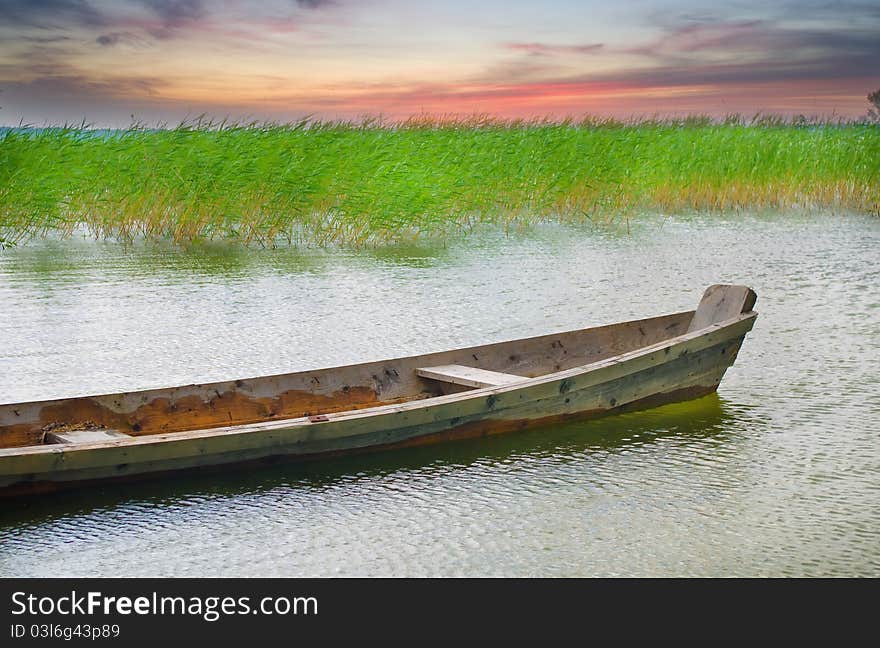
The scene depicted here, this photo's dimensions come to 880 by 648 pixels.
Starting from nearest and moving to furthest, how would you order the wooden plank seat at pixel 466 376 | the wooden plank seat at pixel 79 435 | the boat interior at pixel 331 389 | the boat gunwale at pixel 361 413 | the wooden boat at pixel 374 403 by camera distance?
the boat gunwale at pixel 361 413 < the wooden boat at pixel 374 403 < the wooden plank seat at pixel 79 435 < the boat interior at pixel 331 389 < the wooden plank seat at pixel 466 376

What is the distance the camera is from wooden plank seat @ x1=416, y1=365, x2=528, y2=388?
5.29 metres

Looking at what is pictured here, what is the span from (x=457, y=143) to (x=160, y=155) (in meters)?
3.41

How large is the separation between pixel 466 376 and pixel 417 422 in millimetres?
678

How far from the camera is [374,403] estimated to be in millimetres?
5367

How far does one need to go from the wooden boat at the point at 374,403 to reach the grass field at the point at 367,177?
6.45 metres

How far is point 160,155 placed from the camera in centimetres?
1197

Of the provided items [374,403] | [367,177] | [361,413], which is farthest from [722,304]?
[367,177]

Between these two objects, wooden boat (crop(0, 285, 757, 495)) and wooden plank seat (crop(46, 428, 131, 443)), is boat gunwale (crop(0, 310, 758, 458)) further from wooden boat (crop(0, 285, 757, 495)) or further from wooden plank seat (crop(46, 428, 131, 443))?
wooden plank seat (crop(46, 428, 131, 443))

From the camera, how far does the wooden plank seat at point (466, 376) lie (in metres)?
5.29

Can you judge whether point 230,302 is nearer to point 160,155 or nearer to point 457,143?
point 160,155

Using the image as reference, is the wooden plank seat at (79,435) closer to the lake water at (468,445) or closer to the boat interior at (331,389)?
the boat interior at (331,389)

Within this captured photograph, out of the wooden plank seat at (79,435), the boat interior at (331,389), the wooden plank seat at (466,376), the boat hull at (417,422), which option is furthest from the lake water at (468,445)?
the boat interior at (331,389)

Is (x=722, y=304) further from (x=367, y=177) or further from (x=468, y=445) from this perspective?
(x=367, y=177)
